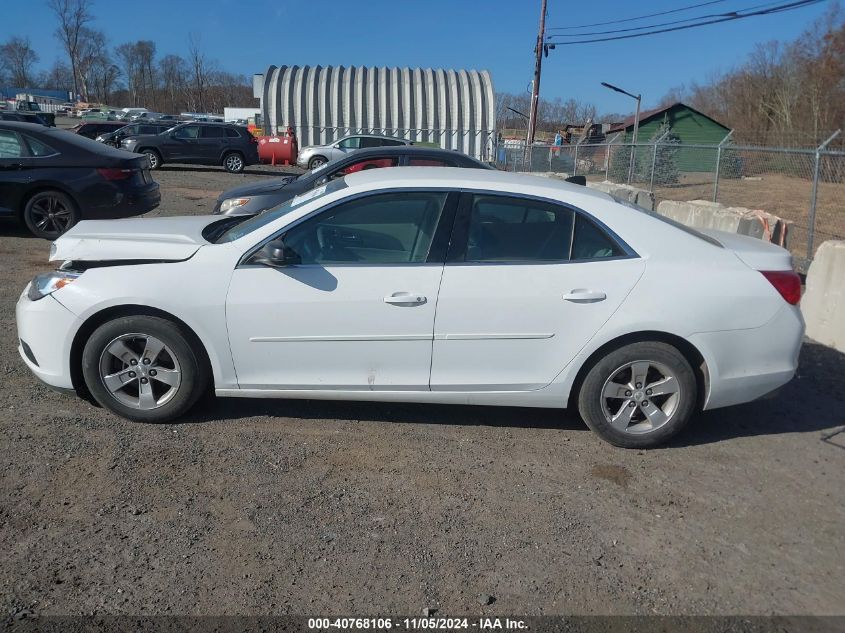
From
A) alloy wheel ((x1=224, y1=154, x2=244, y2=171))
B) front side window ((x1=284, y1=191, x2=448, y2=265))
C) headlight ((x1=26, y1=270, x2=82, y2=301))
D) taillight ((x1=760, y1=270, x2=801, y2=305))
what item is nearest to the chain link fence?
taillight ((x1=760, y1=270, x2=801, y2=305))

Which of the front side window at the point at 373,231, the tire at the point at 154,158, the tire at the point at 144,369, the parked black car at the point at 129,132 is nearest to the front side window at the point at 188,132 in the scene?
the tire at the point at 154,158

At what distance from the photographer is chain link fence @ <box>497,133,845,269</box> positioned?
45.2 feet

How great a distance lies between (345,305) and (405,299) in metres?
0.34

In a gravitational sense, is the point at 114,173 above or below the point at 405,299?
above

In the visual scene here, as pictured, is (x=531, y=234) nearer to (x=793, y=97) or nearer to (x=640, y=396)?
(x=640, y=396)

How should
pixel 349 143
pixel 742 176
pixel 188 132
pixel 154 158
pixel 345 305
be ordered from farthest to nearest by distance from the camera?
1. pixel 349 143
2. pixel 188 132
3. pixel 154 158
4. pixel 742 176
5. pixel 345 305

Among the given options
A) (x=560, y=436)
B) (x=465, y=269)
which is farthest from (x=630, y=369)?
(x=465, y=269)

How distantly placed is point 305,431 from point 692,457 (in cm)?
229

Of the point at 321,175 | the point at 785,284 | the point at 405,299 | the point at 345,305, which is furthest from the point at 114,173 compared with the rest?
the point at 785,284

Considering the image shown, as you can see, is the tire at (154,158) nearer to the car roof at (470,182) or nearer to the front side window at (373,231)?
the car roof at (470,182)

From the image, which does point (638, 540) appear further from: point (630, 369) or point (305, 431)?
point (305, 431)

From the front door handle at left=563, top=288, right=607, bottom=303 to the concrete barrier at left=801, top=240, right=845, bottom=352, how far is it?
308cm

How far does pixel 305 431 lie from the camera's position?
435cm

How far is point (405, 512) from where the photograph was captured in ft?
11.6
